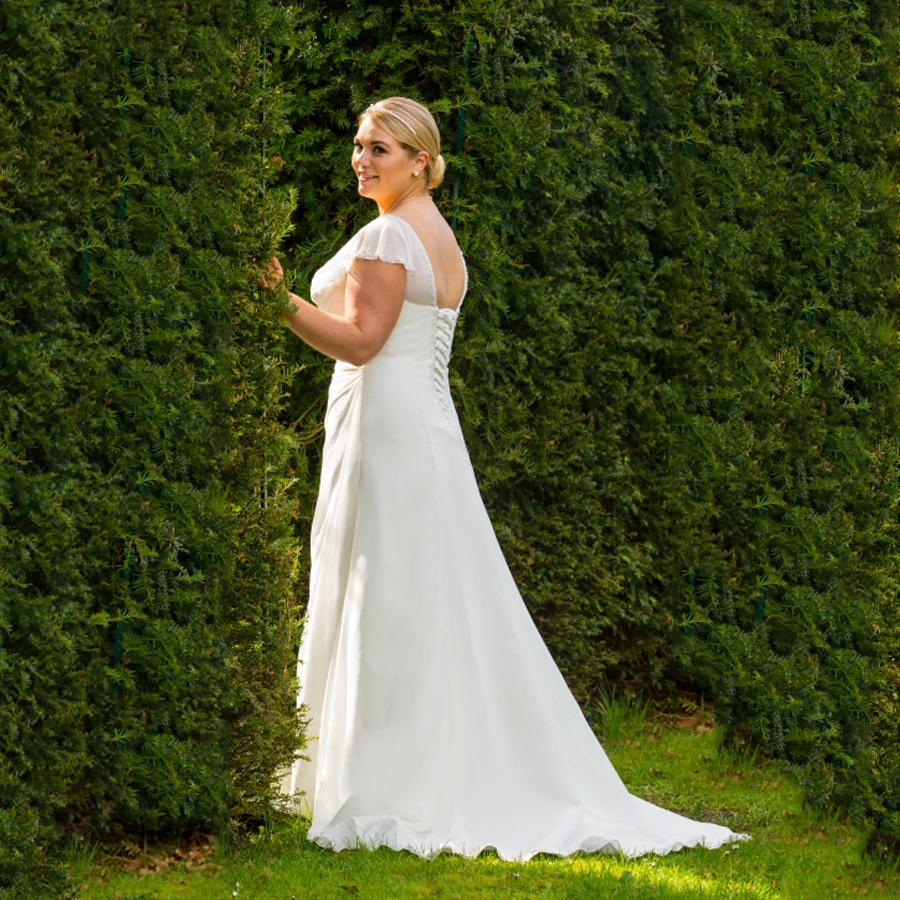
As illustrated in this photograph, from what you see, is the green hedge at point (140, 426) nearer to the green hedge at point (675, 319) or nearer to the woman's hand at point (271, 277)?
the woman's hand at point (271, 277)

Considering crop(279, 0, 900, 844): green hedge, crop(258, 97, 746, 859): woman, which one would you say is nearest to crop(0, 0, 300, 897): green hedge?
crop(258, 97, 746, 859): woman

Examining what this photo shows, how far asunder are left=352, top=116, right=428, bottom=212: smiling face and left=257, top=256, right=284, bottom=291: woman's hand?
0.73 meters

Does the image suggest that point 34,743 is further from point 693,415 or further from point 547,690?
point 693,415

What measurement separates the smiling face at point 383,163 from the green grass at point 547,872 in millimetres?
2586

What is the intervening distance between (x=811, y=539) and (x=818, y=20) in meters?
2.42

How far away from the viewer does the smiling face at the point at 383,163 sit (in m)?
5.03

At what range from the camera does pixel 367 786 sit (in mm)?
4773

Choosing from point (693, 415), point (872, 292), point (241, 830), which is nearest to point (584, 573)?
point (693, 415)

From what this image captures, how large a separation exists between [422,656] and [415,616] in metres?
0.16

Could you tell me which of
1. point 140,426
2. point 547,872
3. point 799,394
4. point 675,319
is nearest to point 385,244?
point 140,426

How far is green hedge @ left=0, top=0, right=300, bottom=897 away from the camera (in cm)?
363

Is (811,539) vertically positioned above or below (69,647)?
above

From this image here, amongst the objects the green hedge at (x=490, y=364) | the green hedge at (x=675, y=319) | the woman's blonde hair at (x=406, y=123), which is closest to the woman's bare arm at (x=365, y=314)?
the green hedge at (x=490, y=364)

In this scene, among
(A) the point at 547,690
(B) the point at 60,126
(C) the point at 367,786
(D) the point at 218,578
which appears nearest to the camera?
(B) the point at 60,126
